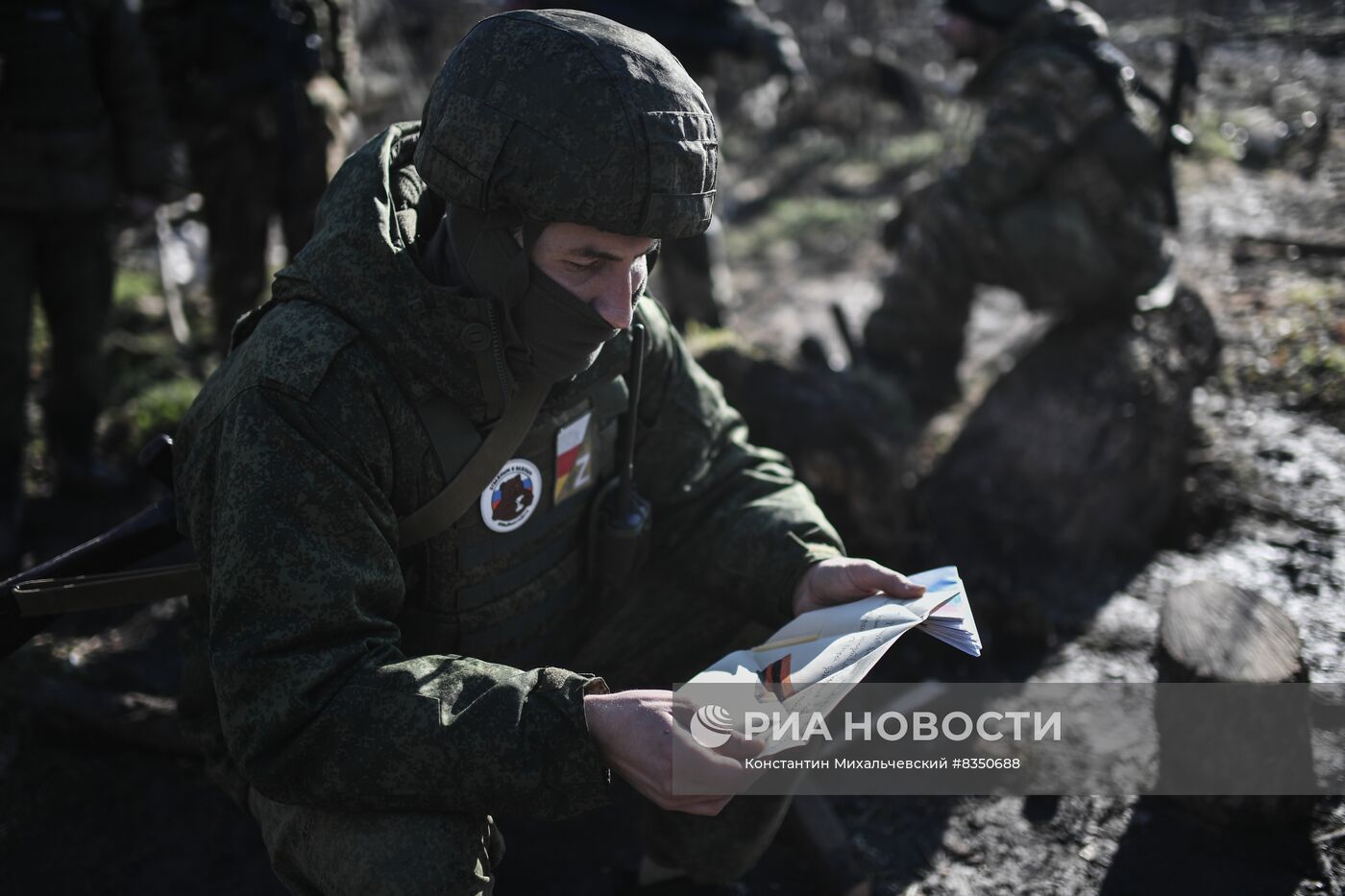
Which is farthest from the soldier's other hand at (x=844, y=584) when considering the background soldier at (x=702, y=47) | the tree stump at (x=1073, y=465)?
the background soldier at (x=702, y=47)

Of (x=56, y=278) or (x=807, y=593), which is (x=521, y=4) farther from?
(x=807, y=593)

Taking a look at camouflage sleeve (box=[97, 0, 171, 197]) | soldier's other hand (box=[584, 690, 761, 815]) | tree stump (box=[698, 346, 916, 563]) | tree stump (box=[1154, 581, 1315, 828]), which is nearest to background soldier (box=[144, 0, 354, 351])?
camouflage sleeve (box=[97, 0, 171, 197])

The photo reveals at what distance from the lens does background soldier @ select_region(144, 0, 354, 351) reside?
4.66m

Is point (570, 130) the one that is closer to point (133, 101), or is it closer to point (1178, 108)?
point (133, 101)

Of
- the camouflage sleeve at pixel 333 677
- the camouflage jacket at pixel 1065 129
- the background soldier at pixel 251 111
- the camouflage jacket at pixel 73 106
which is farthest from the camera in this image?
the background soldier at pixel 251 111

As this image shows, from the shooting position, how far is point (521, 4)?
Result: 4707mm

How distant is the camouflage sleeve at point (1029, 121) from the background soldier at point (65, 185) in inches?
144

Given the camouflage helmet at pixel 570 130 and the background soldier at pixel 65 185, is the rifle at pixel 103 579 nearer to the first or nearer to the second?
the camouflage helmet at pixel 570 130

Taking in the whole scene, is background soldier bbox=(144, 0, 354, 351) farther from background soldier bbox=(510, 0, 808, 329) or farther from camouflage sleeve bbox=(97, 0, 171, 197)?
background soldier bbox=(510, 0, 808, 329)

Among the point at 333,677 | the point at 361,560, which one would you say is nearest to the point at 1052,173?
the point at 361,560

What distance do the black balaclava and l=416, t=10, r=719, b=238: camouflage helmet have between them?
0.05 m

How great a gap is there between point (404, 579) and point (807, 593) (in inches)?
35.6

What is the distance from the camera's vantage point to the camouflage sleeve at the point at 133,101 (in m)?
3.98

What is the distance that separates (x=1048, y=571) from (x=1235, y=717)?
141 cm
